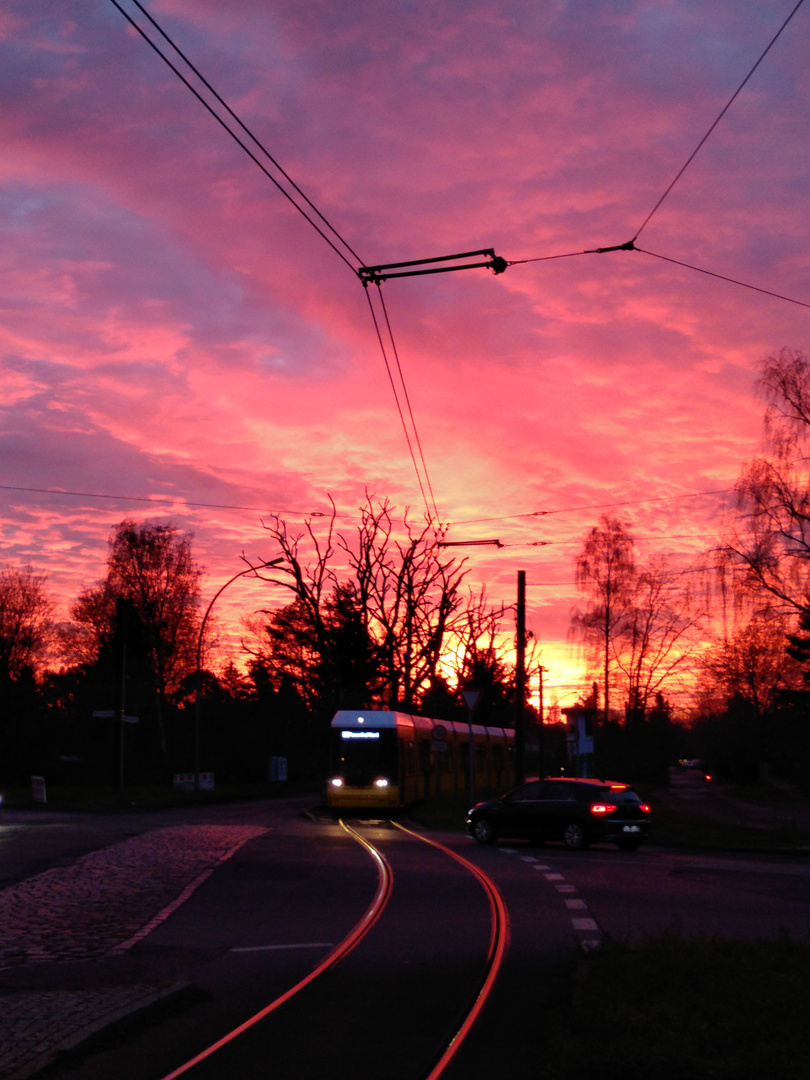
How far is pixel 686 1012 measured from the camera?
6.70m

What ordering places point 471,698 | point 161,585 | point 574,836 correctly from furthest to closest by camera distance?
point 161,585, point 471,698, point 574,836

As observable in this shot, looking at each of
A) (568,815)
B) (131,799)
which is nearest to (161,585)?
(131,799)

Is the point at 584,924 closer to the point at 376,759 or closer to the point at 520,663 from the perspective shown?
the point at 376,759

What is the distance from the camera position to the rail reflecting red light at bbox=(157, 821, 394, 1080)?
20.6 ft

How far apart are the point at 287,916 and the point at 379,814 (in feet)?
73.8

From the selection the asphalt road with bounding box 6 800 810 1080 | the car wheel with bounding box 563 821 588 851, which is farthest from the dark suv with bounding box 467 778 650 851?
the asphalt road with bounding box 6 800 810 1080

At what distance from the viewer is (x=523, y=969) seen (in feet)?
29.8

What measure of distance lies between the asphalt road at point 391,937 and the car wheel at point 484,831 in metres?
2.36

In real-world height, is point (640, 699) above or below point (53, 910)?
above

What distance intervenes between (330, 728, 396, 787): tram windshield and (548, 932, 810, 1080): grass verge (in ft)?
84.1

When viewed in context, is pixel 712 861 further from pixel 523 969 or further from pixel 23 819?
pixel 23 819

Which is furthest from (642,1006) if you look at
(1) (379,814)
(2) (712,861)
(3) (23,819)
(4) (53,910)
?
(1) (379,814)

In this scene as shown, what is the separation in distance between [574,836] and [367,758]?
11.7 m

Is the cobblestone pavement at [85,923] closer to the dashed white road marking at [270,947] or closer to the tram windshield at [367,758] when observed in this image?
the dashed white road marking at [270,947]
